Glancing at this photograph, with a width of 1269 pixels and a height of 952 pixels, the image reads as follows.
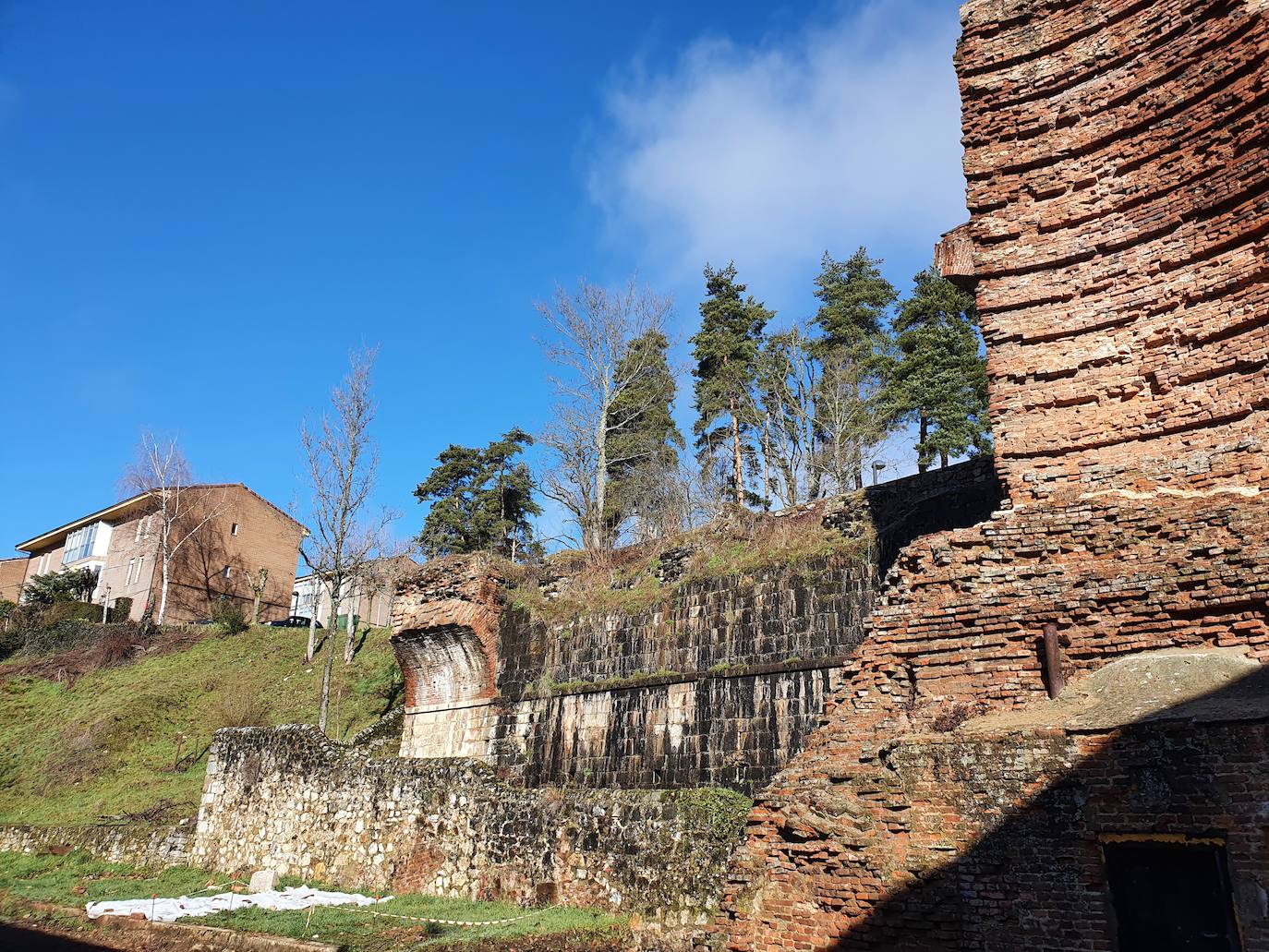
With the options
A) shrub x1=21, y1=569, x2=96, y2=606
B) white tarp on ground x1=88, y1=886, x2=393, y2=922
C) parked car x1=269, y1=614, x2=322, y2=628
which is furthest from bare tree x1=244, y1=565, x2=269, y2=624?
white tarp on ground x1=88, y1=886, x2=393, y2=922

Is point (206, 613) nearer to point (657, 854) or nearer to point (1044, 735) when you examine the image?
point (657, 854)

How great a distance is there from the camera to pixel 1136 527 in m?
7.11

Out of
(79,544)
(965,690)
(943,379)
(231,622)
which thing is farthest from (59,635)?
(965,690)

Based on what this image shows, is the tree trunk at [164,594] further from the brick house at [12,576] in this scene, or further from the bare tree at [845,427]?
the bare tree at [845,427]

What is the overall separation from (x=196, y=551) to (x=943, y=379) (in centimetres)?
3231

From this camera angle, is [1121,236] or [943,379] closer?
[1121,236]

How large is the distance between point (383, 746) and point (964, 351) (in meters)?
18.3

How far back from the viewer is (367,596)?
35188 millimetres

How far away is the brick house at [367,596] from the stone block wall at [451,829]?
1065 centimetres

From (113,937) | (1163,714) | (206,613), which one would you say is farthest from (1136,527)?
(206,613)

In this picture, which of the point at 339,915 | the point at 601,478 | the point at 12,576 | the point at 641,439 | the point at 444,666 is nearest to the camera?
the point at 339,915

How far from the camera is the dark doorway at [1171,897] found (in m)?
5.35

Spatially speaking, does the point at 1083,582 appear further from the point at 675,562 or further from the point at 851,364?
the point at 851,364

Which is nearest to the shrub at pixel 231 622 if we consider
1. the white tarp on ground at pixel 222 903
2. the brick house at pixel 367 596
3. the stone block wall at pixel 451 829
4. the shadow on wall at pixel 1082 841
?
the brick house at pixel 367 596
